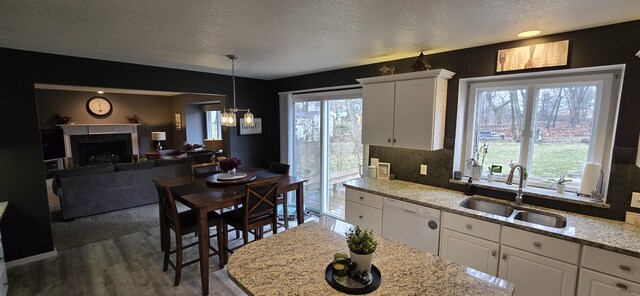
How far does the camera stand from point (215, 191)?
289 cm

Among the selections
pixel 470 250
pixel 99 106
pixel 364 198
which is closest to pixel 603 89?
pixel 470 250

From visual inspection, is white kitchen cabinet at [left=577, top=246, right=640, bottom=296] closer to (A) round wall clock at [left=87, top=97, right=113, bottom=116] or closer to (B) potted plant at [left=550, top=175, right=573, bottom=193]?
(B) potted plant at [left=550, top=175, right=573, bottom=193]

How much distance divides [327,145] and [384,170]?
120 cm

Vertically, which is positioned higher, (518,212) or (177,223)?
(518,212)

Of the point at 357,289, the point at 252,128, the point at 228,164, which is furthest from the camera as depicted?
the point at 252,128

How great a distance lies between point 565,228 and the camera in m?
1.99

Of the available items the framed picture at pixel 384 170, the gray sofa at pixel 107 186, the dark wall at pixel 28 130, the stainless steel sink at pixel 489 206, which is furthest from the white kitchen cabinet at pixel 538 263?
the gray sofa at pixel 107 186

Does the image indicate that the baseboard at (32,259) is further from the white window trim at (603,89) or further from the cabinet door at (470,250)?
the white window trim at (603,89)

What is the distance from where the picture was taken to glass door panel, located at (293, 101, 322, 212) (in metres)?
4.52

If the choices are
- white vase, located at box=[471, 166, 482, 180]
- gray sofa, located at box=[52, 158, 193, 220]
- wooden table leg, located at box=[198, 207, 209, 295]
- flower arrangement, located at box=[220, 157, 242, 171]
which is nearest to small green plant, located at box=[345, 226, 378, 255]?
wooden table leg, located at box=[198, 207, 209, 295]

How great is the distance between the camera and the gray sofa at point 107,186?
4.16 m

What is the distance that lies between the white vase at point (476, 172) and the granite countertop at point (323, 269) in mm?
1677

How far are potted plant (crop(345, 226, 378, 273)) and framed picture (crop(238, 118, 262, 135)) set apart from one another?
12.4ft

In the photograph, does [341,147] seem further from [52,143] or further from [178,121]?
[52,143]
